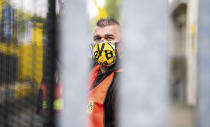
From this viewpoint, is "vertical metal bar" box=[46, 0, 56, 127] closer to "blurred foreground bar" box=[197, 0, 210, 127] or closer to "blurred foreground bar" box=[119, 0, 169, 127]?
"blurred foreground bar" box=[119, 0, 169, 127]

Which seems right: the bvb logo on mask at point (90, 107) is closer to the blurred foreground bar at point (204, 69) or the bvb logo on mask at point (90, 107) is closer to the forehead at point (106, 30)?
the forehead at point (106, 30)

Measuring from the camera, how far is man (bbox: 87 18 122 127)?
51.2 inches

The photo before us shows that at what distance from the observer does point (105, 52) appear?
51.7 inches

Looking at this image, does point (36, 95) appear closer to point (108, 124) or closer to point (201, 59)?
point (108, 124)

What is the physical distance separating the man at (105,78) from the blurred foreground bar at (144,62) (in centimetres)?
47

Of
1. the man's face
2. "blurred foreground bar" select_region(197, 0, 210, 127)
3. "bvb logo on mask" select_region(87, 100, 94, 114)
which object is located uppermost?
the man's face

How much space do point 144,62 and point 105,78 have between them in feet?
1.93

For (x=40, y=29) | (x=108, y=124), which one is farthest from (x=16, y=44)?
(x=108, y=124)

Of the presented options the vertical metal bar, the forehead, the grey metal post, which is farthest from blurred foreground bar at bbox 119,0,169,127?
the forehead

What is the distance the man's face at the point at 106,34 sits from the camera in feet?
4.34

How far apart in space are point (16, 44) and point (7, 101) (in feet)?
1.34

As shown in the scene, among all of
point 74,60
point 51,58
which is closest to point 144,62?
point 74,60

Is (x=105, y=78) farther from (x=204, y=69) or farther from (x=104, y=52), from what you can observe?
(x=204, y=69)

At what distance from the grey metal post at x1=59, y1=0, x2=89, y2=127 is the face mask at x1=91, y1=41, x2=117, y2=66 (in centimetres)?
40
